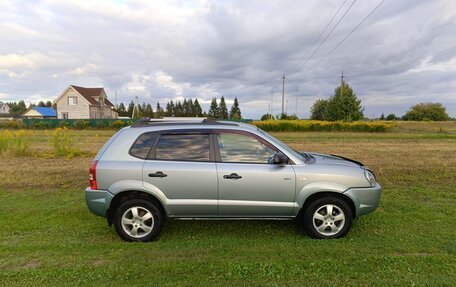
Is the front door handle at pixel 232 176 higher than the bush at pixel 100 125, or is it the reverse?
the bush at pixel 100 125

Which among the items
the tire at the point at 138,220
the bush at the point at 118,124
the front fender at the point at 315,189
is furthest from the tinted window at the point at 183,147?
the bush at the point at 118,124

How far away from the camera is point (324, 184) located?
3.89 meters

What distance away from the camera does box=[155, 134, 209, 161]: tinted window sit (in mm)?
3938

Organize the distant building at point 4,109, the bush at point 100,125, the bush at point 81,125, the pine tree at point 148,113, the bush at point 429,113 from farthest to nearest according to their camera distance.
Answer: the distant building at point 4,109, the bush at point 429,113, the pine tree at point 148,113, the bush at point 100,125, the bush at point 81,125

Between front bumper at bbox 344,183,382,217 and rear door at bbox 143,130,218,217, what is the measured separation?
6.55 feet

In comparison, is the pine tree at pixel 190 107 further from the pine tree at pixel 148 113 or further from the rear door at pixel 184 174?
the rear door at pixel 184 174

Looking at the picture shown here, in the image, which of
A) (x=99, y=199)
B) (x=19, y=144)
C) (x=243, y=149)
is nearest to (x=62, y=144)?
(x=19, y=144)

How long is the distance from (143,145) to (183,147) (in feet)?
1.92

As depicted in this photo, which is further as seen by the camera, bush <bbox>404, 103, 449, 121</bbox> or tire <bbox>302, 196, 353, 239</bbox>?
bush <bbox>404, 103, 449, 121</bbox>

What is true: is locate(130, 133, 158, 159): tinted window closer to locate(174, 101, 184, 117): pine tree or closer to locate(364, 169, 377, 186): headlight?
locate(364, 169, 377, 186): headlight

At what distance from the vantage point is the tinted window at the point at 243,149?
13.0ft

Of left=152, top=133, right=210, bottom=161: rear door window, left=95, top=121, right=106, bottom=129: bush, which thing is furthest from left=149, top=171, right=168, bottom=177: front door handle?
left=95, top=121, right=106, bottom=129: bush

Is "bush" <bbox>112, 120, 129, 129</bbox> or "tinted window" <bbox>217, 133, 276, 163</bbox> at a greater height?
"bush" <bbox>112, 120, 129, 129</bbox>

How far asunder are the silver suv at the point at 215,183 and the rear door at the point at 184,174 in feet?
0.05
